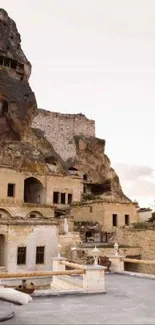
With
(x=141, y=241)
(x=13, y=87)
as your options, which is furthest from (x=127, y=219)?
(x=13, y=87)

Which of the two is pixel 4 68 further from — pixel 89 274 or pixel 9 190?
pixel 89 274

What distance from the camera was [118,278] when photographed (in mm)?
16453

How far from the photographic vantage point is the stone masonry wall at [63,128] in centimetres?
5591

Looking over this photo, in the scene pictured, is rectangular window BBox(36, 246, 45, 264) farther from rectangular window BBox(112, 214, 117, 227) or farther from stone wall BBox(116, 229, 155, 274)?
rectangular window BBox(112, 214, 117, 227)

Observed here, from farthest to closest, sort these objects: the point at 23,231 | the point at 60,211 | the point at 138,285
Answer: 1. the point at 60,211
2. the point at 23,231
3. the point at 138,285

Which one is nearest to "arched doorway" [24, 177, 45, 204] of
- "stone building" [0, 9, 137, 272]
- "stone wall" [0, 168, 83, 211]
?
"stone building" [0, 9, 137, 272]

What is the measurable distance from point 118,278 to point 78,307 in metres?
6.91

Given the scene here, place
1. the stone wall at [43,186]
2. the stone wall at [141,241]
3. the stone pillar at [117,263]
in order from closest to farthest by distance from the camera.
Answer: the stone pillar at [117,263]
the stone wall at [141,241]
the stone wall at [43,186]

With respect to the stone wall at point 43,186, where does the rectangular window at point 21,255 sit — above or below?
below

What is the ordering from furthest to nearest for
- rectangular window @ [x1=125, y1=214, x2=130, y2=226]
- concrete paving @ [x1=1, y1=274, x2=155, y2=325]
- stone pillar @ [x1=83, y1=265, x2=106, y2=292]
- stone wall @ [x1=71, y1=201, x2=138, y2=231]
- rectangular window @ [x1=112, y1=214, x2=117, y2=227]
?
1. rectangular window @ [x1=125, y1=214, x2=130, y2=226]
2. rectangular window @ [x1=112, y1=214, x2=117, y2=227]
3. stone wall @ [x1=71, y1=201, x2=138, y2=231]
4. stone pillar @ [x1=83, y1=265, x2=106, y2=292]
5. concrete paving @ [x1=1, y1=274, x2=155, y2=325]

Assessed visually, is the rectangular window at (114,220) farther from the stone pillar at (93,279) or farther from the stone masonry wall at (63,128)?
the stone pillar at (93,279)

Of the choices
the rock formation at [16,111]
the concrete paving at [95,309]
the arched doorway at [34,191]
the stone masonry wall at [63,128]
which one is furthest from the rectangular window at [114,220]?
the concrete paving at [95,309]

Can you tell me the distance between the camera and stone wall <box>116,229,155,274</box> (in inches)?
1235

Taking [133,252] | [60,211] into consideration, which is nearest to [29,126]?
[60,211]
